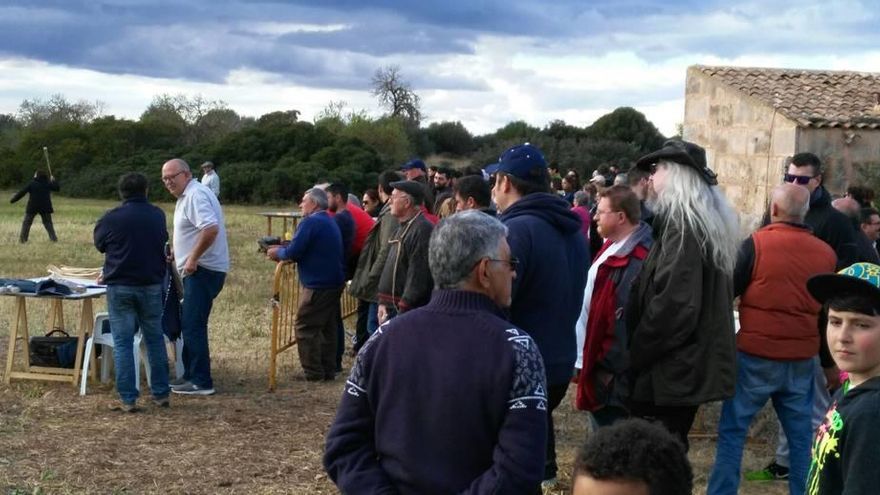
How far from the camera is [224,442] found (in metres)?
8.19

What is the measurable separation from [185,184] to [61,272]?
195cm

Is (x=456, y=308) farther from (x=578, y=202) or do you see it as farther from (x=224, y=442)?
(x=578, y=202)

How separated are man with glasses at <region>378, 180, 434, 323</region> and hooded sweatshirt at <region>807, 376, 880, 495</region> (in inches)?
195

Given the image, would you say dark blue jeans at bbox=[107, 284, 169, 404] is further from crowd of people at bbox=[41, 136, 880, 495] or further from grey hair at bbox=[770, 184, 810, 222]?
grey hair at bbox=[770, 184, 810, 222]

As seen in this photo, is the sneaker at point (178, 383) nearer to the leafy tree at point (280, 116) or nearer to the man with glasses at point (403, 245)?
the man with glasses at point (403, 245)

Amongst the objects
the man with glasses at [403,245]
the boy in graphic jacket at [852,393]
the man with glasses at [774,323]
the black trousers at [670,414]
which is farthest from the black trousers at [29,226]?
the boy in graphic jacket at [852,393]

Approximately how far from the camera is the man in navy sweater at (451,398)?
10.4 feet

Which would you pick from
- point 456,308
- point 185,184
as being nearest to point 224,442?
point 185,184

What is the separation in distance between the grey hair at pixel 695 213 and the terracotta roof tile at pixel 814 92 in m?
17.0

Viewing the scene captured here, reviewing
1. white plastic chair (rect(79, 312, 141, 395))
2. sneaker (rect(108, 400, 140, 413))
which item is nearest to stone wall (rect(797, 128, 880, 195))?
white plastic chair (rect(79, 312, 141, 395))

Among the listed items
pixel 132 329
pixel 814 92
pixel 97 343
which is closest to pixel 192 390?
pixel 97 343

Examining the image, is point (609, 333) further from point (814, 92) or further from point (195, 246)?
point (814, 92)

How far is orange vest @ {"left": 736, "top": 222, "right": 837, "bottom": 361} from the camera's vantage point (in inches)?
224

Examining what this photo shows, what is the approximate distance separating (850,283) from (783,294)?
2.59m
